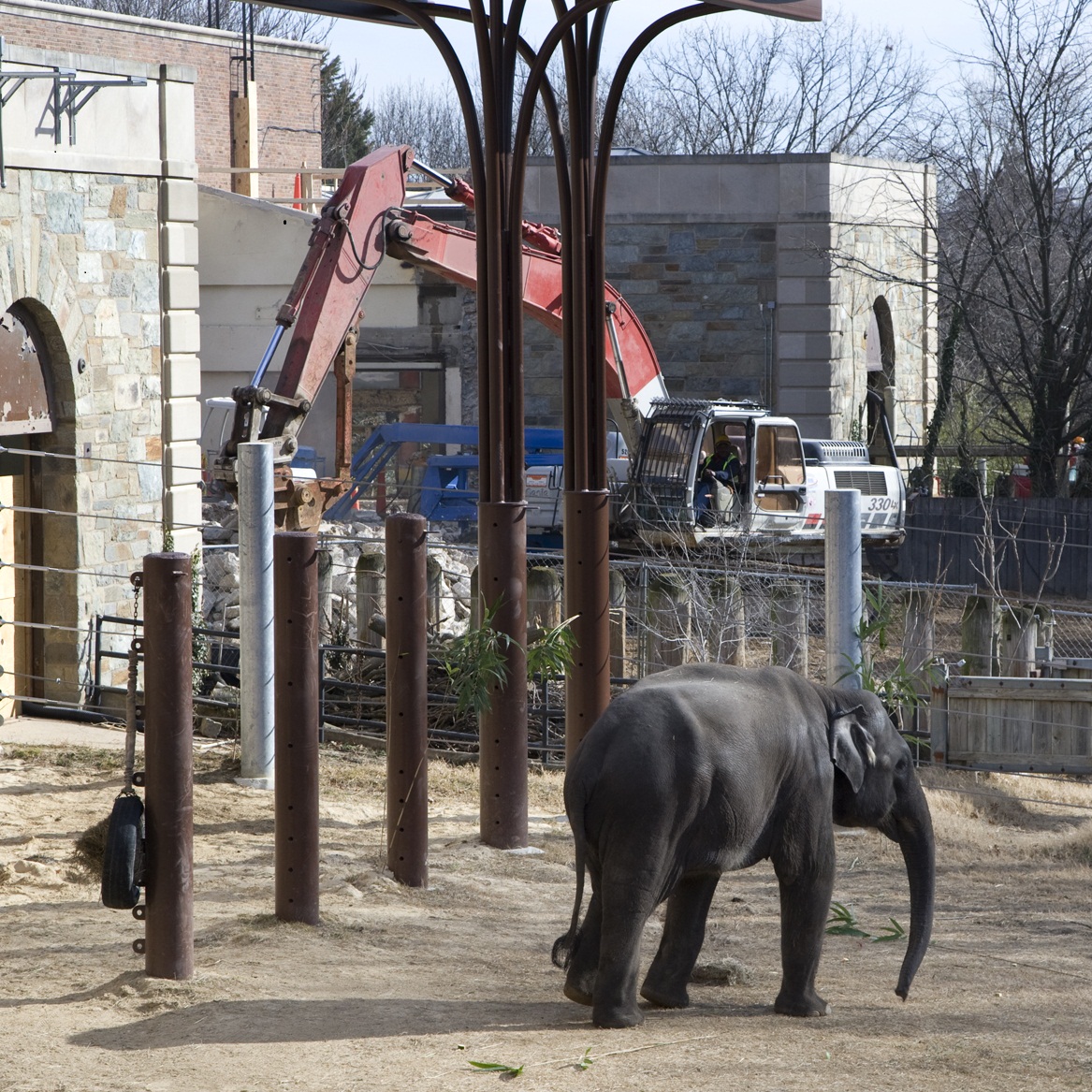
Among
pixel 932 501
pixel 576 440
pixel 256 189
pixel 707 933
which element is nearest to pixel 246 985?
pixel 707 933

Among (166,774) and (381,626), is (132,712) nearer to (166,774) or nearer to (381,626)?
(166,774)

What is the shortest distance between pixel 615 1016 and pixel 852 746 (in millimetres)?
1400

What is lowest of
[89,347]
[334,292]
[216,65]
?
[89,347]

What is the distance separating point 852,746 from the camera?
239 inches

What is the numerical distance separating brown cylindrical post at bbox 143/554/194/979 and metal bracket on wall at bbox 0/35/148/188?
24.8ft

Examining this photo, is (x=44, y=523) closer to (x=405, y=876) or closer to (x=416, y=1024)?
(x=405, y=876)

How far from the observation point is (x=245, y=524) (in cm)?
968

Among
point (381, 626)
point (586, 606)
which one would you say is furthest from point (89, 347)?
point (586, 606)

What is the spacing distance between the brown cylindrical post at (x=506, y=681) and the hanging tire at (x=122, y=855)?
8.46ft

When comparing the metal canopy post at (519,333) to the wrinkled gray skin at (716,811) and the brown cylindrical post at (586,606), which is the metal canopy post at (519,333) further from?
the wrinkled gray skin at (716,811)

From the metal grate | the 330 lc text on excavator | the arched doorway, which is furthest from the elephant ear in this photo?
the metal grate

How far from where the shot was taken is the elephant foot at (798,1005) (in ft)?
19.0

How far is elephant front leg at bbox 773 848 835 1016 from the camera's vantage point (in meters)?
5.80

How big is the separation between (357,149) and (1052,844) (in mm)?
51657
